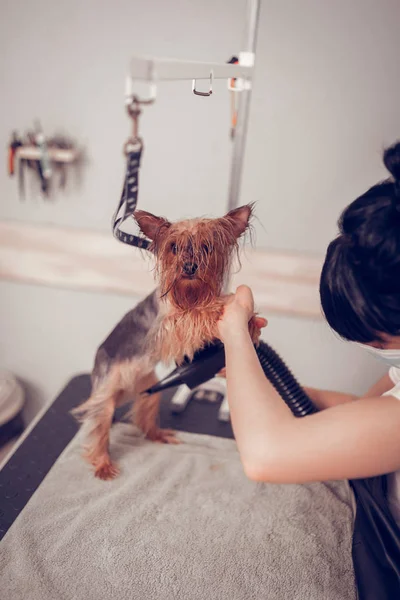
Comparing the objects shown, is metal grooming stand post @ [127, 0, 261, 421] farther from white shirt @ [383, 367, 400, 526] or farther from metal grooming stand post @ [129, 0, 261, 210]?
white shirt @ [383, 367, 400, 526]

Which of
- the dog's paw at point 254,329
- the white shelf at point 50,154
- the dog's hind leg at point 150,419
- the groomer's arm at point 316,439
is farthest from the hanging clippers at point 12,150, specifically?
the groomer's arm at point 316,439

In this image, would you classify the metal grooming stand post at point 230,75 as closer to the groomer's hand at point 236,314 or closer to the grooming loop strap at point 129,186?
the grooming loop strap at point 129,186

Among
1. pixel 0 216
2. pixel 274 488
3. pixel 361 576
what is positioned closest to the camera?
pixel 361 576

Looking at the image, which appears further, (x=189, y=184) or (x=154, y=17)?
(x=189, y=184)

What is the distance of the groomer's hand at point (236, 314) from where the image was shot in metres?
0.95

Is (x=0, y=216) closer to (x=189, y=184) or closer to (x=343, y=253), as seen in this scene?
(x=189, y=184)

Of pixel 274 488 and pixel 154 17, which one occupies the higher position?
pixel 154 17

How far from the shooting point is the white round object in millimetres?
1912

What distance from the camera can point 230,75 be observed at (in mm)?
1024

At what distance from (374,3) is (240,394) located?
1.22 meters

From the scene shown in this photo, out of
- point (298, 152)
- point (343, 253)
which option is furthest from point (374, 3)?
point (343, 253)

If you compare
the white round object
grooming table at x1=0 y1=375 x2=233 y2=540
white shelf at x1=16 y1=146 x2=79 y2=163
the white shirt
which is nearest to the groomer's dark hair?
the white shirt

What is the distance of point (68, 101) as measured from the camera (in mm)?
1694

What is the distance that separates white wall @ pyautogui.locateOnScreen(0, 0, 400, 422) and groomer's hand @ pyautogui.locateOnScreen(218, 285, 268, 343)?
81 centimetres
